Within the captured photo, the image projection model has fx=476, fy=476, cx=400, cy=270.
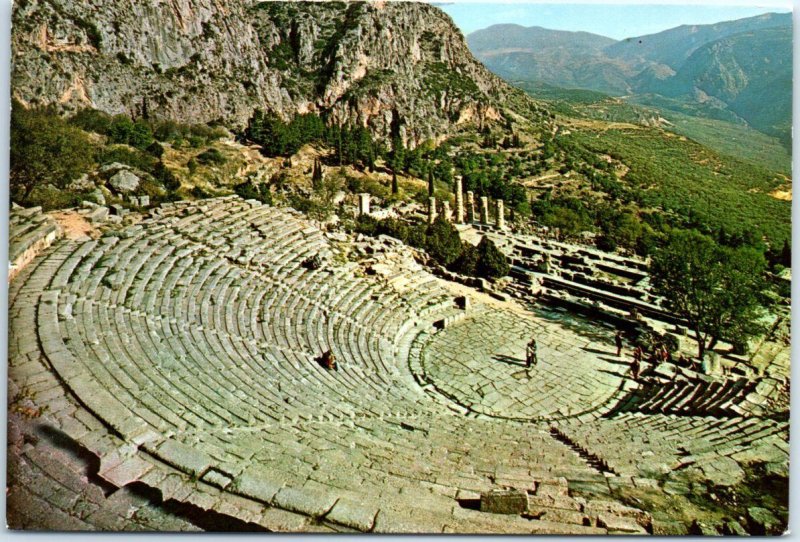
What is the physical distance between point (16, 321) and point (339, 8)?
235ft

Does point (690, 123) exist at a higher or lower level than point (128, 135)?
lower

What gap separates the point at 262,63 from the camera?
57469mm

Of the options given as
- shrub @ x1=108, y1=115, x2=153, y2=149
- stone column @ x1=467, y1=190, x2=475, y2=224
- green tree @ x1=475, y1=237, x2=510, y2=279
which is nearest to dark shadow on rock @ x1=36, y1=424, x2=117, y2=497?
green tree @ x1=475, y1=237, x2=510, y2=279

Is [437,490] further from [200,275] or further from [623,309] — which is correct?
[623,309]

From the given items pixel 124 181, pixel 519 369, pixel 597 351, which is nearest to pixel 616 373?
pixel 597 351

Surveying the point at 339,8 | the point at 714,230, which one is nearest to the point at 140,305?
the point at 714,230

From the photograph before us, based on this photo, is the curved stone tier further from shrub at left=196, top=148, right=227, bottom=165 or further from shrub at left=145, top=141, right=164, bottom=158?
shrub at left=196, top=148, right=227, bottom=165

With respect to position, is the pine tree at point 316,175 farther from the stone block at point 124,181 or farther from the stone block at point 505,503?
the stone block at point 505,503

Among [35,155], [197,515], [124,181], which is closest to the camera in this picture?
[197,515]

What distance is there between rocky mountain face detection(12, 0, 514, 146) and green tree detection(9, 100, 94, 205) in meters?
9.53

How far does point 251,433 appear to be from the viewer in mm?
6887

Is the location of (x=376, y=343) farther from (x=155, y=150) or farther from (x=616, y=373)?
(x=155, y=150)

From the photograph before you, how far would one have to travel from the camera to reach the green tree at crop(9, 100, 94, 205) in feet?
29.4

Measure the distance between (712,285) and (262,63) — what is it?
5610 cm
